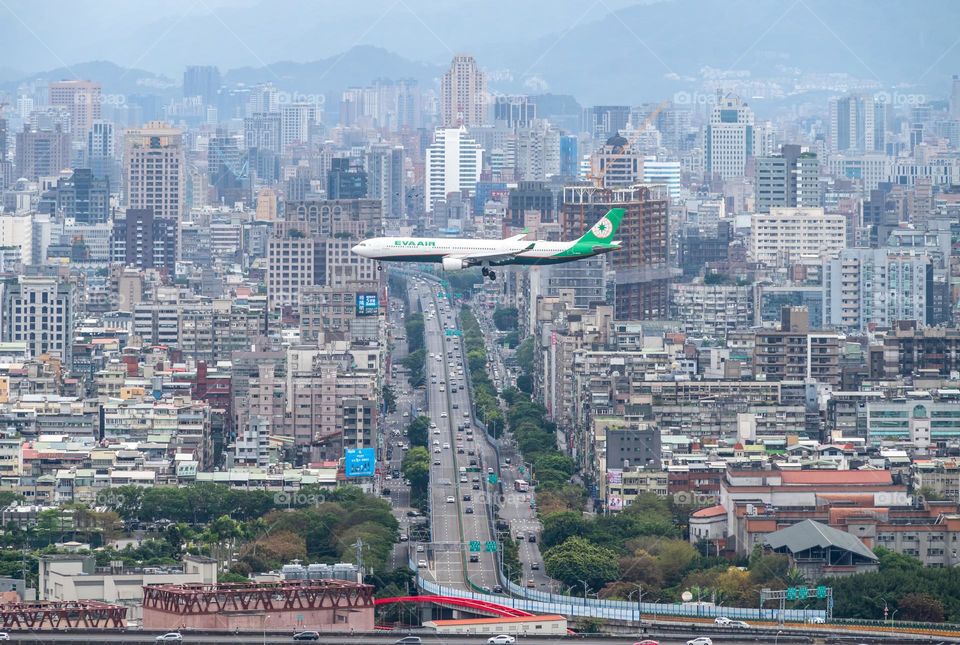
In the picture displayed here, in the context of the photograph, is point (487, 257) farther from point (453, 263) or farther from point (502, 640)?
point (502, 640)

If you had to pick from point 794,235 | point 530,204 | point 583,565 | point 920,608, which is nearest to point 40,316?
point 583,565

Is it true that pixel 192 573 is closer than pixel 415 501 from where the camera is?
Yes

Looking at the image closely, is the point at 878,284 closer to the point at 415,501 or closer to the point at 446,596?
the point at 415,501

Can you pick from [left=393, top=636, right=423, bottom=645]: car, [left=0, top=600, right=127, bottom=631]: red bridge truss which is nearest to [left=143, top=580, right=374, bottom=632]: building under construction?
[left=0, top=600, right=127, bottom=631]: red bridge truss

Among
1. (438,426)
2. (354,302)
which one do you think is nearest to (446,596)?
(438,426)

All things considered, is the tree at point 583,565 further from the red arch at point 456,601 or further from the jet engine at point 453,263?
the jet engine at point 453,263

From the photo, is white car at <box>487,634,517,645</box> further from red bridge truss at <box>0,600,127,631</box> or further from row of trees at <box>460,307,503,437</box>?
row of trees at <box>460,307,503,437</box>
